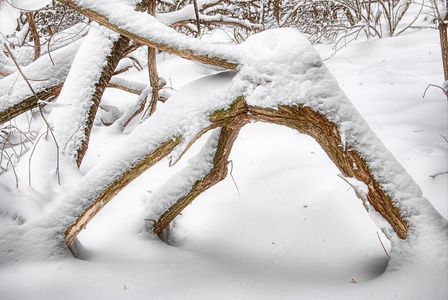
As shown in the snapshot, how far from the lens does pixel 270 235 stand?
1.59 meters

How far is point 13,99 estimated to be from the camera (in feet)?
5.67

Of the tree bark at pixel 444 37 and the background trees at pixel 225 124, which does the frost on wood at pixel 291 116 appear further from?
the tree bark at pixel 444 37

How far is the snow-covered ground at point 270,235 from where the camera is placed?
106 cm

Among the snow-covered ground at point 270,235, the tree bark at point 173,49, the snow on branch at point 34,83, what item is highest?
the tree bark at point 173,49

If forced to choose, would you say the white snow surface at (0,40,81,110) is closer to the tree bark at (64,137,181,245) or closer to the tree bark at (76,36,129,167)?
the tree bark at (76,36,129,167)

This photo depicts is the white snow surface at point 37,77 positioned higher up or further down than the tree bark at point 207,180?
higher up

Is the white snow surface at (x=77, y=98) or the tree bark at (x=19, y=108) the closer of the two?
the white snow surface at (x=77, y=98)

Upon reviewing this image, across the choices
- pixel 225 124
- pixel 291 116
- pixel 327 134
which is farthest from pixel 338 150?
pixel 225 124

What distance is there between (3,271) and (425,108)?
310 cm

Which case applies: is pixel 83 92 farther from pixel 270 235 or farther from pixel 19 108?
pixel 270 235

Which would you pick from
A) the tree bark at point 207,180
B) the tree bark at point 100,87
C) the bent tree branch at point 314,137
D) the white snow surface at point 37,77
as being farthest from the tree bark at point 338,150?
the white snow surface at point 37,77

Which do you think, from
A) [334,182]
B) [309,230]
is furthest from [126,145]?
[334,182]

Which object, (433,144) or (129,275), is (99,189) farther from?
(433,144)

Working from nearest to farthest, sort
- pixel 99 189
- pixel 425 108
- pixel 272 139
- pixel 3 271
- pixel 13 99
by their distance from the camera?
pixel 3 271, pixel 99 189, pixel 13 99, pixel 425 108, pixel 272 139
